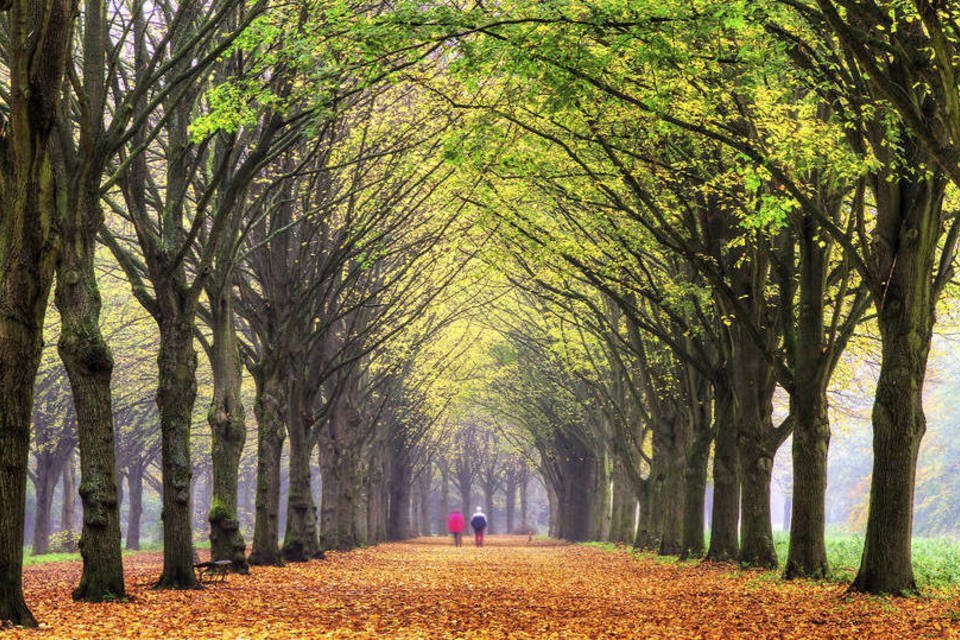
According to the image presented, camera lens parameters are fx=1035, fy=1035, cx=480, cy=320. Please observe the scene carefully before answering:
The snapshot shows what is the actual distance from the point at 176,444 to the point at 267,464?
6618mm

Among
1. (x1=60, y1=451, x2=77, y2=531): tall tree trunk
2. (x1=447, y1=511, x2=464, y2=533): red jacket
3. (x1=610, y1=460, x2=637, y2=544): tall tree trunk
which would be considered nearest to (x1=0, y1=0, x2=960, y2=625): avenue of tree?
(x1=610, y1=460, x2=637, y2=544): tall tree trunk

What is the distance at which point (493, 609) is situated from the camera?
12977mm

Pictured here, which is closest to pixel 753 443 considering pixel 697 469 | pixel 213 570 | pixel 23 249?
pixel 697 469

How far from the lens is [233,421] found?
18.5m

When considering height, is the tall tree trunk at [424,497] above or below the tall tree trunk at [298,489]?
below

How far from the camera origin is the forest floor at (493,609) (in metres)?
10.2

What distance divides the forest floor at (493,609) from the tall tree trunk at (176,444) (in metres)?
0.69

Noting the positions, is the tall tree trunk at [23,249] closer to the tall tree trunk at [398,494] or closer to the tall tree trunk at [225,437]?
the tall tree trunk at [225,437]

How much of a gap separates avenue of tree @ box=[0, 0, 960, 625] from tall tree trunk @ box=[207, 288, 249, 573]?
0.18ft

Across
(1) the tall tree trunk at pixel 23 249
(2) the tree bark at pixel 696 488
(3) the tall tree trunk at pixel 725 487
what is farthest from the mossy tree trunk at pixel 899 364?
(2) the tree bark at pixel 696 488

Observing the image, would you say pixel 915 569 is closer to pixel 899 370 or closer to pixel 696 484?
pixel 696 484

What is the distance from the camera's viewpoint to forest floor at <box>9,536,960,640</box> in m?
10.2

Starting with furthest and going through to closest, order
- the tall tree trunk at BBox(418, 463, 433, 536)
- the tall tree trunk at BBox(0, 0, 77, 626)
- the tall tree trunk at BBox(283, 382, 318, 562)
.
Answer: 1. the tall tree trunk at BBox(418, 463, 433, 536)
2. the tall tree trunk at BBox(283, 382, 318, 562)
3. the tall tree trunk at BBox(0, 0, 77, 626)

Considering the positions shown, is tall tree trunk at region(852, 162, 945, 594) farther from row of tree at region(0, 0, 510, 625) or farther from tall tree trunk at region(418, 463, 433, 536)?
tall tree trunk at region(418, 463, 433, 536)
